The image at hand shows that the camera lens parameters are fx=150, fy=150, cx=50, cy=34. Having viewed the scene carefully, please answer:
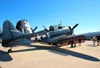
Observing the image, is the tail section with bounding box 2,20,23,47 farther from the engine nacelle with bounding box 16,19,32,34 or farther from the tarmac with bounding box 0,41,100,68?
the engine nacelle with bounding box 16,19,32,34

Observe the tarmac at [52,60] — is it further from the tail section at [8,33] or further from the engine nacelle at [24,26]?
the engine nacelle at [24,26]

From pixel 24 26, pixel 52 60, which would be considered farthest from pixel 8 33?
pixel 24 26

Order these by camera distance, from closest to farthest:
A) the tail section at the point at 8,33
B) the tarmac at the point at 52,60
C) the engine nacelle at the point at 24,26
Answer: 1. the tarmac at the point at 52,60
2. the tail section at the point at 8,33
3. the engine nacelle at the point at 24,26

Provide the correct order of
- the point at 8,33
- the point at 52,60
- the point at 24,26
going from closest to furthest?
the point at 52,60 → the point at 8,33 → the point at 24,26

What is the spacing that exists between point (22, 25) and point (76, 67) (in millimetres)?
17423

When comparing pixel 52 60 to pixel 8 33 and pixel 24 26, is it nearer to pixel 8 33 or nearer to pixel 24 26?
pixel 8 33

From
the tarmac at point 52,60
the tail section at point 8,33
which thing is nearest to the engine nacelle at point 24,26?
the tail section at point 8,33

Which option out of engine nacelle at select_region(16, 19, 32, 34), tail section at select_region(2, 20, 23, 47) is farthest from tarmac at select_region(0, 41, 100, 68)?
engine nacelle at select_region(16, 19, 32, 34)

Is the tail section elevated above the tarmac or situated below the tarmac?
above

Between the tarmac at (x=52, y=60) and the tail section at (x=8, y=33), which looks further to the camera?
the tail section at (x=8, y=33)

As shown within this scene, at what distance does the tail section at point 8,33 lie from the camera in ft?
53.4

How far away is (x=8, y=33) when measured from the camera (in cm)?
1652

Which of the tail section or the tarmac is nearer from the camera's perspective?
the tarmac

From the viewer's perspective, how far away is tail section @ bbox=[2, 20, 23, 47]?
1628cm
